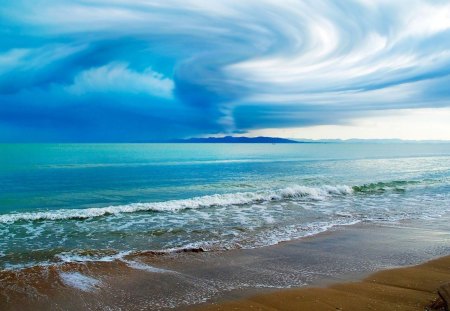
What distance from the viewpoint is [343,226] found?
51.0 feet

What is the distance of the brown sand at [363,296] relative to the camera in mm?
6957

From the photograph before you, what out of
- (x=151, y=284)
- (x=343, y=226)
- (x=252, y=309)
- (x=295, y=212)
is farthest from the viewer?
(x=295, y=212)

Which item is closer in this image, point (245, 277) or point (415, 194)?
point (245, 277)

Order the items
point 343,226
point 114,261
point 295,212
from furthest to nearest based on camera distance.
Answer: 1. point 295,212
2. point 343,226
3. point 114,261

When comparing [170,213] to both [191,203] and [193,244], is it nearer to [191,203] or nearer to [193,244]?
[191,203]

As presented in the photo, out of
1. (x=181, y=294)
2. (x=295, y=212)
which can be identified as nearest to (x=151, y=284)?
(x=181, y=294)

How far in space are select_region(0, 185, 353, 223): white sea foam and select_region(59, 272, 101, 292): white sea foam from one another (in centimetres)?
910

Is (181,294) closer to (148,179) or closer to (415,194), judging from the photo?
(415,194)

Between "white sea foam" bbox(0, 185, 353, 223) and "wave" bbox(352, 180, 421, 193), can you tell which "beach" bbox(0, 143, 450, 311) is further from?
"wave" bbox(352, 180, 421, 193)

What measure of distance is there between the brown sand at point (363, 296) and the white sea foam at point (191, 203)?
43.3ft

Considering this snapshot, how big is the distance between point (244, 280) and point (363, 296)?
8.84ft

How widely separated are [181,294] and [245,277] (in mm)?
1806

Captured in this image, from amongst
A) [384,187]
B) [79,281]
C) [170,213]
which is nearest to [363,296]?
[79,281]

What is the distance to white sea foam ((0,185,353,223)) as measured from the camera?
59.0 feet
